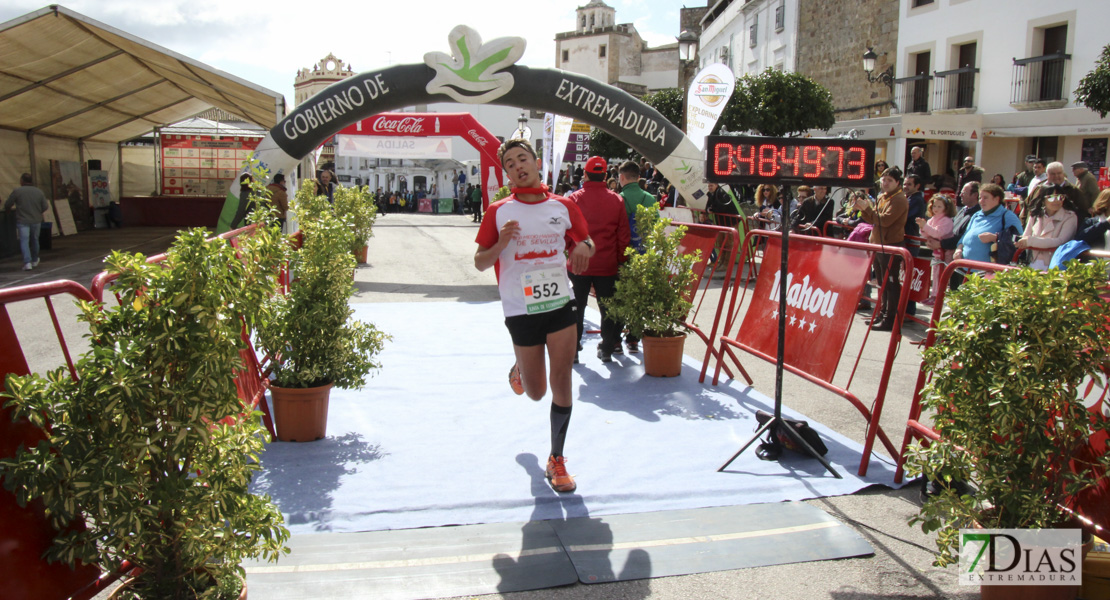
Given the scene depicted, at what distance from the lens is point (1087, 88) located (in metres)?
12.3

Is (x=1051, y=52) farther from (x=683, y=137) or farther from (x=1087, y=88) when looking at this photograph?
(x=683, y=137)

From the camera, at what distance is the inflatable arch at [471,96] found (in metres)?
11.2

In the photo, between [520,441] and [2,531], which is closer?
[2,531]

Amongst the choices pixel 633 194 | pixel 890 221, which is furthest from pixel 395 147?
pixel 633 194

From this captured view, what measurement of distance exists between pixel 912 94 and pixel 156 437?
982 inches

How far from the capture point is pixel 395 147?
2336cm

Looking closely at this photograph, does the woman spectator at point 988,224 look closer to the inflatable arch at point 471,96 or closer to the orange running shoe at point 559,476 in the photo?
the inflatable arch at point 471,96

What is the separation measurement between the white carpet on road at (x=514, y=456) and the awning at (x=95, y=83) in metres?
9.03

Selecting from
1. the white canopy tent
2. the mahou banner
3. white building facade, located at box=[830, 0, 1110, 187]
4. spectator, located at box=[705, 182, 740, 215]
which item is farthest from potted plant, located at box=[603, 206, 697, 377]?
white building facade, located at box=[830, 0, 1110, 187]

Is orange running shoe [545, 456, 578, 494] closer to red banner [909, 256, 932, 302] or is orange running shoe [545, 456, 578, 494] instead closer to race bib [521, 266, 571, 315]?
race bib [521, 266, 571, 315]

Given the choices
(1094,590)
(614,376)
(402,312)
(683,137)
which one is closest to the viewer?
(1094,590)

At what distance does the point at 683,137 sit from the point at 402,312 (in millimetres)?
4990

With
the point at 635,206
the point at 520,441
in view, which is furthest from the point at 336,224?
the point at 635,206

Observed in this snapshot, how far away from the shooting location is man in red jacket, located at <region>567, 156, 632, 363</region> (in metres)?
6.79
